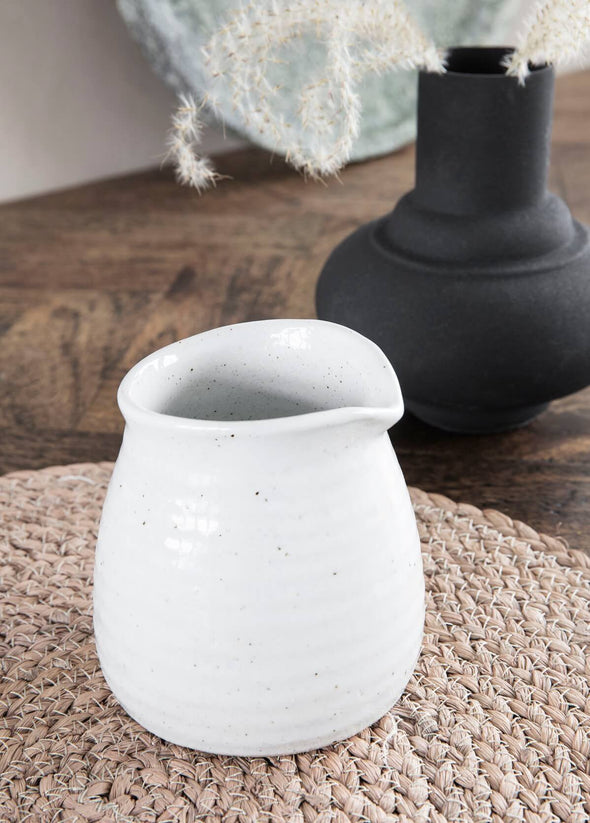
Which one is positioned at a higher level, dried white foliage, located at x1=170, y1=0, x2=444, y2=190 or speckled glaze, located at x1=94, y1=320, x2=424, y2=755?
dried white foliage, located at x1=170, y1=0, x2=444, y2=190

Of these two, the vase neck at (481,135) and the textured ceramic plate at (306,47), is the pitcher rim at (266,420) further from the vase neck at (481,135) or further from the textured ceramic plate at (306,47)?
the textured ceramic plate at (306,47)

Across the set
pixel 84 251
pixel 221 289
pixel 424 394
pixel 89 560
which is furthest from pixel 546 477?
pixel 84 251

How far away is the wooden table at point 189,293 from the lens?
0.64 m

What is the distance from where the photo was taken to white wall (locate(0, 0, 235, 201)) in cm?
115

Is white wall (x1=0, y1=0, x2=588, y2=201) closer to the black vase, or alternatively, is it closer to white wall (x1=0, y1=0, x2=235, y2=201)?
white wall (x1=0, y1=0, x2=235, y2=201)

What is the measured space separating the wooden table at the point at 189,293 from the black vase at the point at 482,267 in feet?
0.17

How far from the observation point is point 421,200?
24.4 inches

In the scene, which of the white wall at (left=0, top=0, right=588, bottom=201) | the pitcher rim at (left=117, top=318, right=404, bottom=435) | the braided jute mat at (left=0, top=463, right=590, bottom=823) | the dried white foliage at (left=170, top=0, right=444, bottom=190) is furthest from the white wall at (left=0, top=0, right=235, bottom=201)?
the pitcher rim at (left=117, top=318, right=404, bottom=435)

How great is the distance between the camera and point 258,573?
1.06 feet

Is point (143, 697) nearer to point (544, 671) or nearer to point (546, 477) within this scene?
point (544, 671)

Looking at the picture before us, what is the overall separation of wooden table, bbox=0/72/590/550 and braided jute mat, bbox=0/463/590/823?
125 mm

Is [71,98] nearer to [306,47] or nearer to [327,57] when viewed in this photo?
[306,47]

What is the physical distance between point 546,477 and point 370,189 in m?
0.67

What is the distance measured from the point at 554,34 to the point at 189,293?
1.61ft
